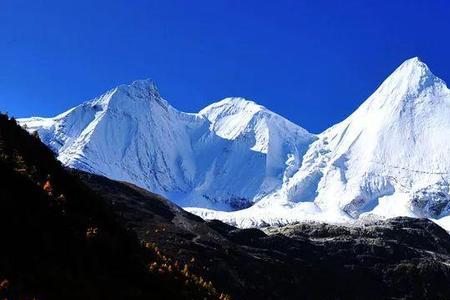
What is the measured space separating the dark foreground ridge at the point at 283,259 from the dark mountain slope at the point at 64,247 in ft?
246

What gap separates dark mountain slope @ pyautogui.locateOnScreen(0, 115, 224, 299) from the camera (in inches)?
834

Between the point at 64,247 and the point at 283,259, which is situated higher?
the point at 283,259

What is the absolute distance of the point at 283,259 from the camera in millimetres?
155000

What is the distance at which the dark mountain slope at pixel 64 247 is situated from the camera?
2117cm

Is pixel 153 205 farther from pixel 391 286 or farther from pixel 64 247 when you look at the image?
pixel 64 247

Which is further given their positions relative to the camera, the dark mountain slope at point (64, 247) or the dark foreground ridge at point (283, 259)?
the dark foreground ridge at point (283, 259)

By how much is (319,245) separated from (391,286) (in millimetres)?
31445

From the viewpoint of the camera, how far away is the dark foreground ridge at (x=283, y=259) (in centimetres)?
12381

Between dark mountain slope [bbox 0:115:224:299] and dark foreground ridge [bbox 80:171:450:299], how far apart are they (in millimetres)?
75007

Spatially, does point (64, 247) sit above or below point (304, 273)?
below

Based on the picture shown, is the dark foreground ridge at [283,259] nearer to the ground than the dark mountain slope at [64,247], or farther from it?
farther from it

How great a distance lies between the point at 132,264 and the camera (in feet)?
87.0

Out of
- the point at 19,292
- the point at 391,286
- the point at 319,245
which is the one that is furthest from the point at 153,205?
the point at 19,292

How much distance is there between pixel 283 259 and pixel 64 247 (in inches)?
5268
